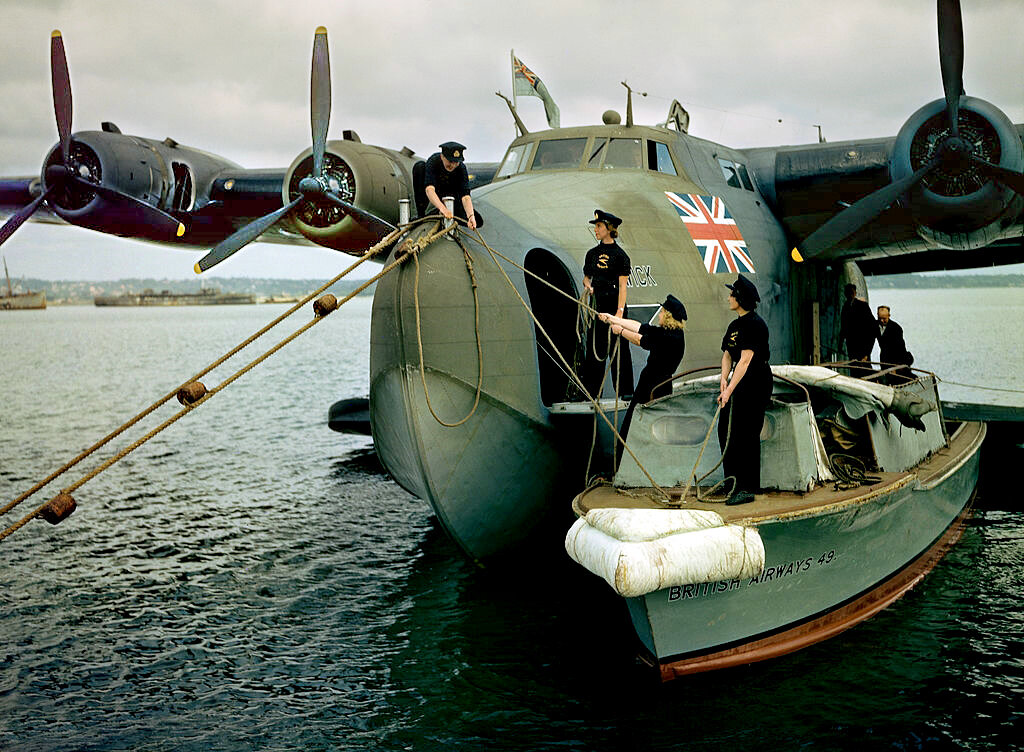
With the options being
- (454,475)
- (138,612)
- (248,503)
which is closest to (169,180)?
(248,503)

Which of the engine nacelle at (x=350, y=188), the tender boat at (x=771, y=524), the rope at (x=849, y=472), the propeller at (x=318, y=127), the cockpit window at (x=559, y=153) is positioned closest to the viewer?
the tender boat at (x=771, y=524)

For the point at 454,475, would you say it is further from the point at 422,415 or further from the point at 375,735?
the point at 375,735

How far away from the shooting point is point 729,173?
1329 cm

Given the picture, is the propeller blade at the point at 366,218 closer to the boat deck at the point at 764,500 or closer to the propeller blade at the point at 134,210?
the propeller blade at the point at 134,210

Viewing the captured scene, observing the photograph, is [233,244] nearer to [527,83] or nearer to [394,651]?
[527,83]

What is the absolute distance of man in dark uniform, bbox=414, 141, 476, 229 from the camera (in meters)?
8.80

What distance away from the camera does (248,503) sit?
14828 mm

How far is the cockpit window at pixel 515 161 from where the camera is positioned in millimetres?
11719

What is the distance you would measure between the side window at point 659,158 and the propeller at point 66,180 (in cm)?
1066

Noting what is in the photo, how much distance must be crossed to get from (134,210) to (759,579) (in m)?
15.1

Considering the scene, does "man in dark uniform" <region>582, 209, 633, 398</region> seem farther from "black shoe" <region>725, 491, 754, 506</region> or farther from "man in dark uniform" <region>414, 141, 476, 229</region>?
"black shoe" <region>725, 491, 754, 506</region>

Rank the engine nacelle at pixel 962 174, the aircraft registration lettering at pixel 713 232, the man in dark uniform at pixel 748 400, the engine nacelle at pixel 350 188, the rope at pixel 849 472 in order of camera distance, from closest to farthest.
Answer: the man in dark uniform at pixel 748 400, the rope at pixel 849 472, the aircraft registration lettering at pixel 713 232, the engine nacelle at pixel 962 174, the engine nacelle at pixel 350 188

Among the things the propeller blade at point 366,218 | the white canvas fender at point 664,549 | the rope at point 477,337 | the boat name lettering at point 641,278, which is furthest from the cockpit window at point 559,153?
the white canvas fender at point 664,549

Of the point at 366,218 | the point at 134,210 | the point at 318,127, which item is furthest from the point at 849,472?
the point at 134,210
